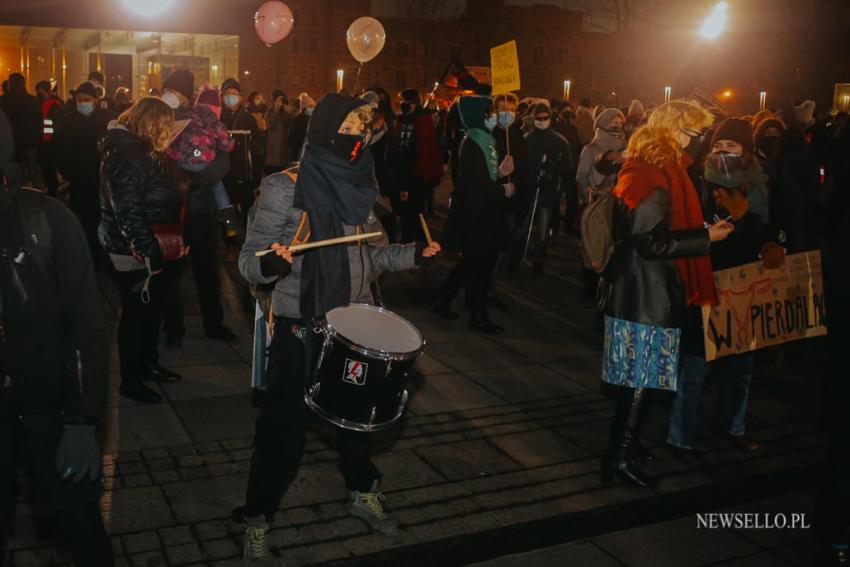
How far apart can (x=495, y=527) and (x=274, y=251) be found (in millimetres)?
1880

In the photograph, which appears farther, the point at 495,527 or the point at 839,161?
the point at 839,161

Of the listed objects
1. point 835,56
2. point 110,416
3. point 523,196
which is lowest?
point 110,416

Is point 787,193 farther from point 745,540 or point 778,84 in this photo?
point 778,84

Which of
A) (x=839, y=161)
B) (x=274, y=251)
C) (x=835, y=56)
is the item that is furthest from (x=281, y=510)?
(x=835, y=56)

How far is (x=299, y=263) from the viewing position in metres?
4.41

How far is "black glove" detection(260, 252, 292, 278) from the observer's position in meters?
4.10

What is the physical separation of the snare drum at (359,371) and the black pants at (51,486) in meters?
1.15

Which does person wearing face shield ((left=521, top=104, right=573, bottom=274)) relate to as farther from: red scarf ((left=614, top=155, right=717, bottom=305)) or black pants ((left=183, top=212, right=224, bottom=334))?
red scarf ((left=614, top=155, right=717, bottom=305))

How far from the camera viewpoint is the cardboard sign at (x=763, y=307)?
229 inches

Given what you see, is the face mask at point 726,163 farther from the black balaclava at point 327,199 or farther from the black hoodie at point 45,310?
the black hoodie at point 45,310

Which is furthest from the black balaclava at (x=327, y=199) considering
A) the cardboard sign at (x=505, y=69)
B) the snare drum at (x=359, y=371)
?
the cardboard sign at (x=505, y=69)

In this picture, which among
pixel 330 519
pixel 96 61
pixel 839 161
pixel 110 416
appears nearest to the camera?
pixel 330 519

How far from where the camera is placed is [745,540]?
16.7 ft

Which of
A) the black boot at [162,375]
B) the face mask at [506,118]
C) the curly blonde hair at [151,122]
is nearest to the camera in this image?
the curly blonde hair at [151,122]
